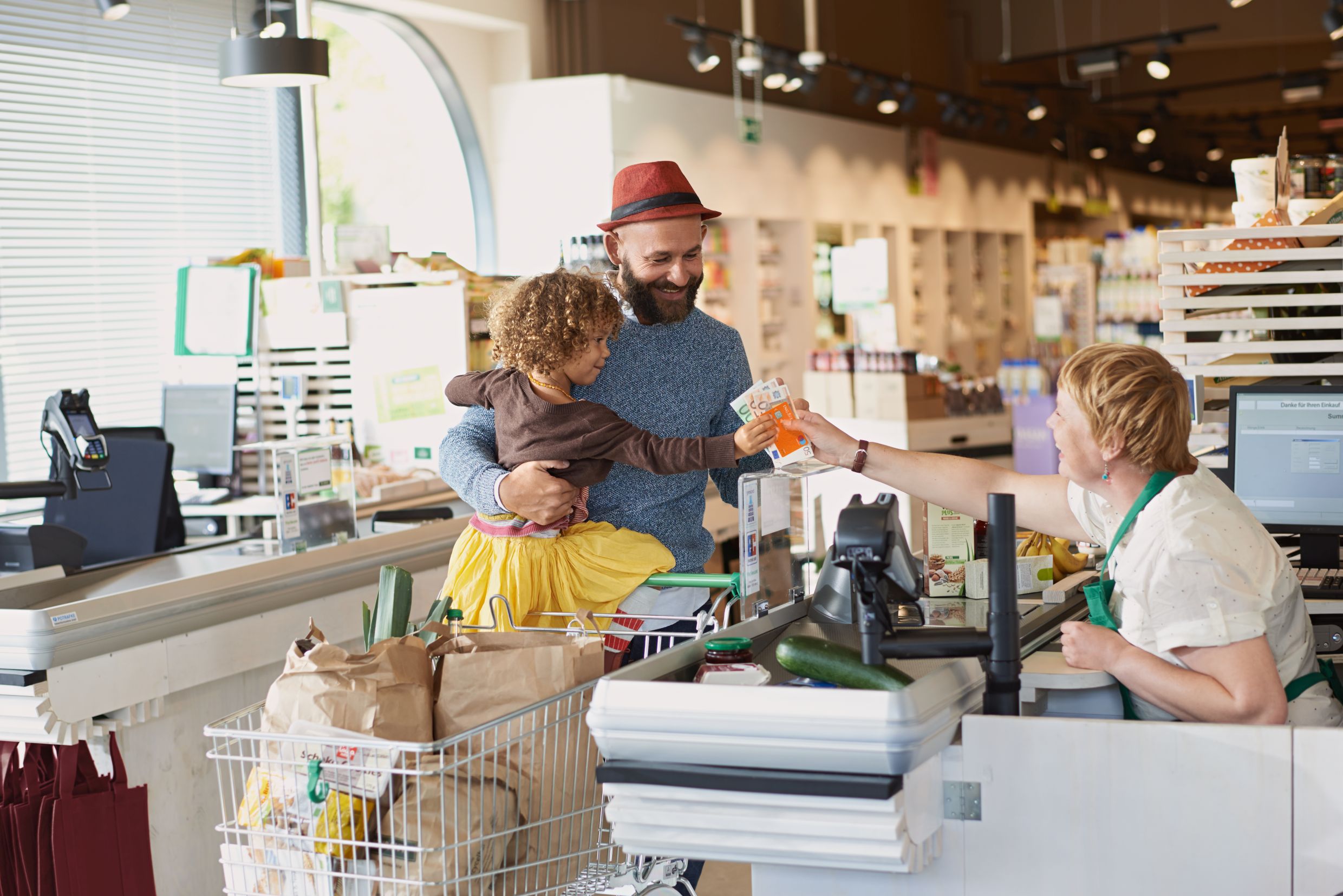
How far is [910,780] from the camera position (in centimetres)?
170

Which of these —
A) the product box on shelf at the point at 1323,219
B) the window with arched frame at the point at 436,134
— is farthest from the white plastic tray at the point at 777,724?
the window with arched frame at the point at 436,134

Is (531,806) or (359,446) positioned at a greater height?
(359,446)

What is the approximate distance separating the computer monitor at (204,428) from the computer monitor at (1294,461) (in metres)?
3.73

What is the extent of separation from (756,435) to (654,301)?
17.3 inches

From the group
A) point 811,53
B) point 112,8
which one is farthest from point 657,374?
point 811,53

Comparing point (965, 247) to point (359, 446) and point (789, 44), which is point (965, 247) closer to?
point (789, 44)

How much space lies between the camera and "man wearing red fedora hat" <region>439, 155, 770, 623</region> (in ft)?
8.86

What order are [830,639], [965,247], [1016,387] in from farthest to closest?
[965,247] < [1016,387] < [830,639]

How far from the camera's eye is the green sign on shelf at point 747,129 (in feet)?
32.2

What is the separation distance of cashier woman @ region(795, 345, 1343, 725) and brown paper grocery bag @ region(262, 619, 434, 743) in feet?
3.29

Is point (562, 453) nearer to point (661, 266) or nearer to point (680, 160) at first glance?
point (661, 266)

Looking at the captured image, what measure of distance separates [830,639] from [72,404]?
2.38 meters

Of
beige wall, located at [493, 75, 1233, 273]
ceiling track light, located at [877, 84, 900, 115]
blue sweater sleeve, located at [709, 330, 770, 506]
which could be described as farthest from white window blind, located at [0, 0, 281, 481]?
ceiling track light, located at [877, 84, 900, 115]

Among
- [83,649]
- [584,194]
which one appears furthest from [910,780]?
[584,194]
